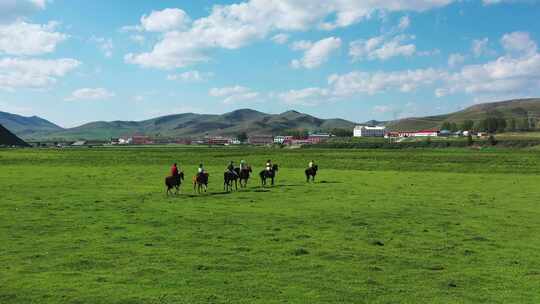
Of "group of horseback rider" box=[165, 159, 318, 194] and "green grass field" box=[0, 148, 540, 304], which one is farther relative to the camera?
"group of horseback rider" box=[165, 159, 318, 194]

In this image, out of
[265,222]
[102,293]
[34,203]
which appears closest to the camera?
[102,293]

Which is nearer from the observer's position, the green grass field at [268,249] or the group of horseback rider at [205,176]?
the green grass field at [268,249]

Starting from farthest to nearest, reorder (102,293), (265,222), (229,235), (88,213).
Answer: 1. (88,213)
2. (265,222)
3. (229,235)
4. (102,293)

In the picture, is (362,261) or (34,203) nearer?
(362,261)

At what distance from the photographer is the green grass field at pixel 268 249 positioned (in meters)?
13.4

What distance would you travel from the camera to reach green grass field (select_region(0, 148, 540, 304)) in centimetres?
1340

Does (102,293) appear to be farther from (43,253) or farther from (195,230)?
(195,230)

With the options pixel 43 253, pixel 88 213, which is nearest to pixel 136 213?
pixel 88 213

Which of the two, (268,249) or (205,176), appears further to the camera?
(205,176)

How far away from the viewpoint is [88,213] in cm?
2662

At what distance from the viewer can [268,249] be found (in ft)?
60.4

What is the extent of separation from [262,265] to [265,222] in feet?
26.7

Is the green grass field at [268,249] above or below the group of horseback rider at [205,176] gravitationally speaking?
below

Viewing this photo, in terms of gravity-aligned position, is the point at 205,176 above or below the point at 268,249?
above
